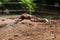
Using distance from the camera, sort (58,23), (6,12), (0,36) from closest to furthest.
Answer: (0,36) → (58,23) → (6,12)

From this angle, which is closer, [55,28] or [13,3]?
[55,28]

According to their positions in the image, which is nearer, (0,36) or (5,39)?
(5,39)

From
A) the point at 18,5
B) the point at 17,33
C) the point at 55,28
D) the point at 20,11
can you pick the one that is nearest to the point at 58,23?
the point at 55,28

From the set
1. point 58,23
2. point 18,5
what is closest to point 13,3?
point 18,5

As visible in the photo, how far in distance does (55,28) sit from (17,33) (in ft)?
3.72

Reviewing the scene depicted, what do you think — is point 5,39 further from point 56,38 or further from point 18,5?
point 18,5

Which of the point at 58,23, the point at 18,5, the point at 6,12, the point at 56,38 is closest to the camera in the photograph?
the point at 56,38

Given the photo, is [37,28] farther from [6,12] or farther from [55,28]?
[6,12]

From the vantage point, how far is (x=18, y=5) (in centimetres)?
1499

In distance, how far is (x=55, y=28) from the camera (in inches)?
245

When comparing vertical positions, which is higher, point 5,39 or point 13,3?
point 5,39

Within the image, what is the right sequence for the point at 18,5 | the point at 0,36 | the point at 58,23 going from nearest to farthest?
the point at 0,36 → the point at 58,23 → the point at 18,5

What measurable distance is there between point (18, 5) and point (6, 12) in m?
1.39

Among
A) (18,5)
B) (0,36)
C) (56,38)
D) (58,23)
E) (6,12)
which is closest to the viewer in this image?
(56,38)
